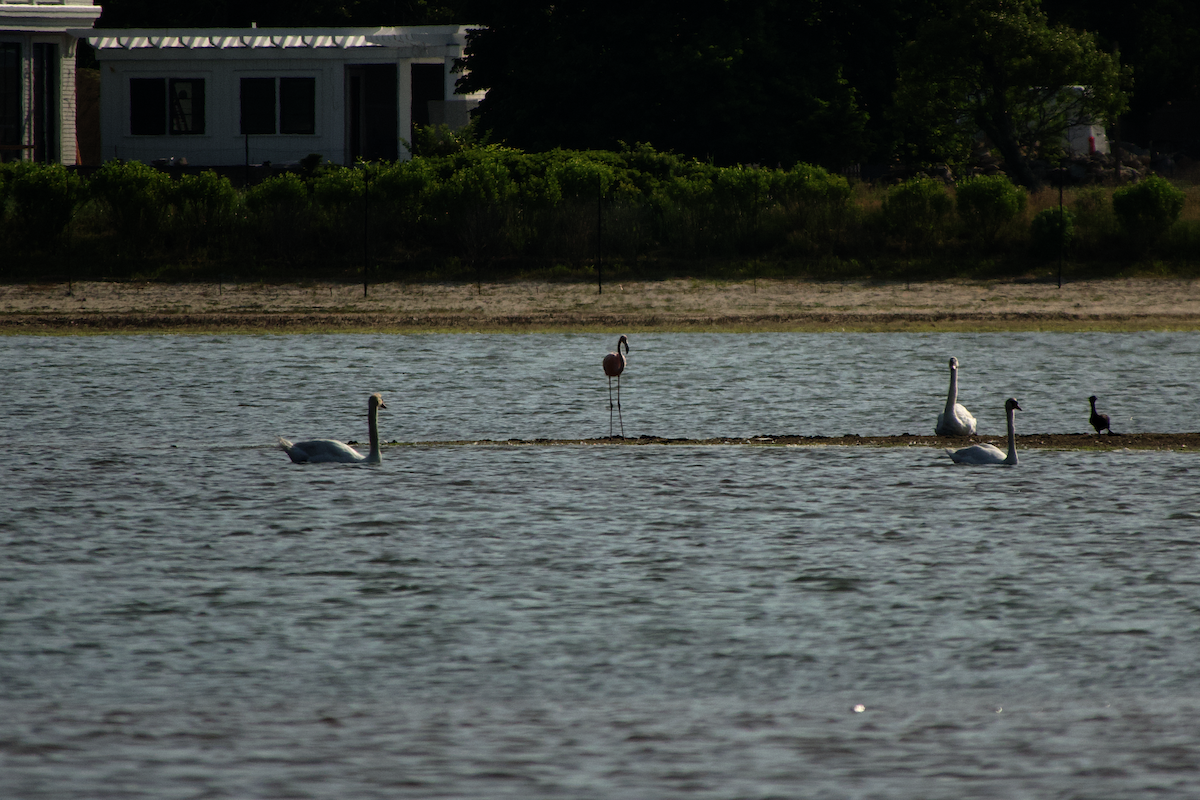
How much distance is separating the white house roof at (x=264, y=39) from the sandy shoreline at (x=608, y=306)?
1445cm

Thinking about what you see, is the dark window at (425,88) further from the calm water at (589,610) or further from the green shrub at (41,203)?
the calm water at (589,610)

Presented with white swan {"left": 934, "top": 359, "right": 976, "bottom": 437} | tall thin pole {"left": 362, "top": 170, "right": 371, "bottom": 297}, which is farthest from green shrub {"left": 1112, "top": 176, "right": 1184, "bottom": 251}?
white swan {"left": 934, "top": 359, "right": 976, "bottom": 437}

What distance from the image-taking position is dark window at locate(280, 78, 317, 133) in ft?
146

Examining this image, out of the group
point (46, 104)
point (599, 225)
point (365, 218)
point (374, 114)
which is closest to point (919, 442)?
point (599, 225)

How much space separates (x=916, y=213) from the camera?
32.8m

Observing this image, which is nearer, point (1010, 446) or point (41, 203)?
point (1010, 446)

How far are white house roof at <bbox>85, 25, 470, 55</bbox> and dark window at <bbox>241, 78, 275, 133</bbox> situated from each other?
1.13 metres

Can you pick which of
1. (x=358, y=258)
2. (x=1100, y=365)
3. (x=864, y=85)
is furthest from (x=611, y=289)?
(x=864, y=85)

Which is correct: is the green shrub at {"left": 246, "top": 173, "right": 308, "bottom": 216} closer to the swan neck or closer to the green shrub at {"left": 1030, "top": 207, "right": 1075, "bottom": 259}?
the green shrub at {"left": 1030, "top": 207, "right": 1075, "bottom": 259}

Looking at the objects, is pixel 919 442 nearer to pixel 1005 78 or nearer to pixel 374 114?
pixel 1005 78

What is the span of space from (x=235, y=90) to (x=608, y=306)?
19009 millimetres

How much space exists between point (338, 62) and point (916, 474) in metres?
32.7

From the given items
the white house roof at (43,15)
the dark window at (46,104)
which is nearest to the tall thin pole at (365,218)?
the white house roof at (43,15)

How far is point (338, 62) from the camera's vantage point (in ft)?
145
